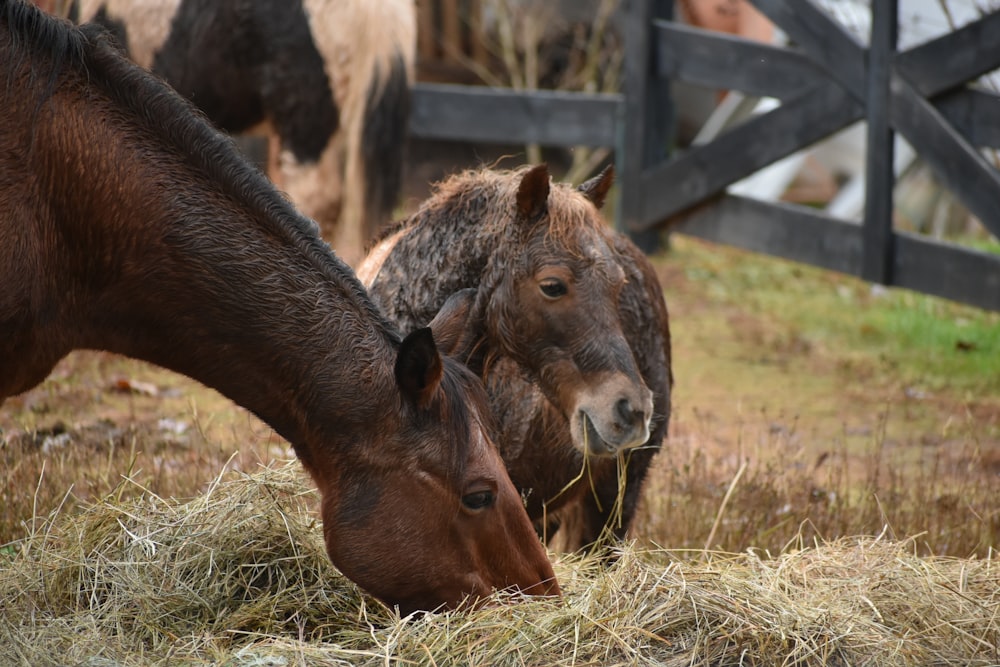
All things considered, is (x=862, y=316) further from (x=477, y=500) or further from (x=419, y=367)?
(x=419, y=367)

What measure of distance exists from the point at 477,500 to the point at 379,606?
610 mm

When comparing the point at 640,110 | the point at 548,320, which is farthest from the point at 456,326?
the point at 640,110

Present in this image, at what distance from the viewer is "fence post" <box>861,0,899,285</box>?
24.8 ft

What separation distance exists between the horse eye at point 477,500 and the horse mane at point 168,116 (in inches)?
18.4

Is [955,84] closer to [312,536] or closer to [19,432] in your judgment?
[312,536]

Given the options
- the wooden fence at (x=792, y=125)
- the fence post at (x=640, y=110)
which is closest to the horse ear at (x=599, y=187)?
the wooden fence at (x=792, y=125)

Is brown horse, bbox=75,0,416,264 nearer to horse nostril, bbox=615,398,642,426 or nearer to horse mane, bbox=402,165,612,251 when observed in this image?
horse mane, bbox=402,165,612,251

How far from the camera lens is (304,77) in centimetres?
663

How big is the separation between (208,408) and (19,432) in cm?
131

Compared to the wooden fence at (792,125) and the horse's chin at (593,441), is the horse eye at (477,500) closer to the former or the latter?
the horse's chin at (593,441)

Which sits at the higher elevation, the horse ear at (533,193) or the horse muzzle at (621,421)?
the horse ear at (533,193)

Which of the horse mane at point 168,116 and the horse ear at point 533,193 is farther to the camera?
the horse ear at point 533,193

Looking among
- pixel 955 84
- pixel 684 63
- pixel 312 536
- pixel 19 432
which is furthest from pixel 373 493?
pixel 684 63

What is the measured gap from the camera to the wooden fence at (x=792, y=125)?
23.4 ft
